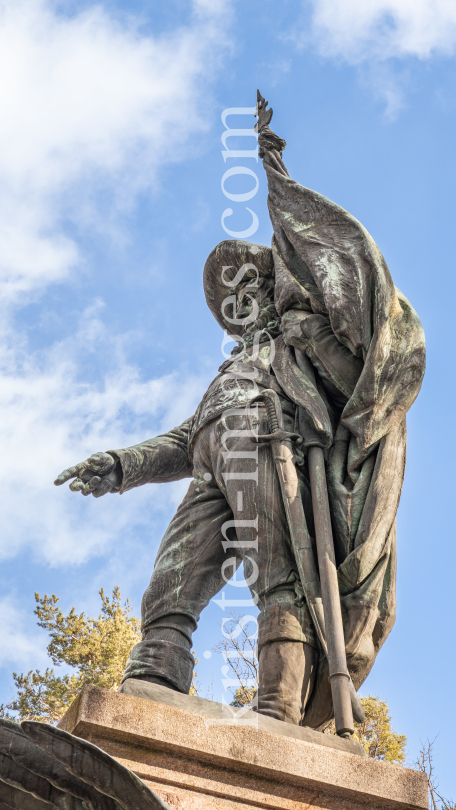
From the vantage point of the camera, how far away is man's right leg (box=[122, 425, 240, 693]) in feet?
12.6

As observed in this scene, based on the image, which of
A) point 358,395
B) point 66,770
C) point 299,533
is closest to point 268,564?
point 299,533

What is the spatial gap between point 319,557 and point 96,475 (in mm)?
1552

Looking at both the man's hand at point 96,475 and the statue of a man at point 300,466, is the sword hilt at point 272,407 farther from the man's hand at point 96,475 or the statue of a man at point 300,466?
the man's hand at point 96,475

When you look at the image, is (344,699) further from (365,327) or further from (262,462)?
(365,327)

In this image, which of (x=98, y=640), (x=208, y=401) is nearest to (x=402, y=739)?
(x=98, y=640)

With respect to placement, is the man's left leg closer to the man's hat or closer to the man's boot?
the man's boot

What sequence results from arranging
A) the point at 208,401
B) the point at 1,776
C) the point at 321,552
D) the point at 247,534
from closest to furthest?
the point at 1,776 → the point at 321,552 → the point at 247,534 → the point at 208,401

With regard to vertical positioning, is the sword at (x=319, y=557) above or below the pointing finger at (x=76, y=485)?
below

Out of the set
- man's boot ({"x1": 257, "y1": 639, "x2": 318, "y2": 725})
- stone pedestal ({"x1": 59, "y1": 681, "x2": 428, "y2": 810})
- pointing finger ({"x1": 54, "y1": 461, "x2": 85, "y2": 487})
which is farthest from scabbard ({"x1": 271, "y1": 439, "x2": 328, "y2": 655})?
pointing finger ({"x1": 54, "y1": 461, "x2": 85, "y2": 487})

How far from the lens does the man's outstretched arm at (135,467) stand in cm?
472

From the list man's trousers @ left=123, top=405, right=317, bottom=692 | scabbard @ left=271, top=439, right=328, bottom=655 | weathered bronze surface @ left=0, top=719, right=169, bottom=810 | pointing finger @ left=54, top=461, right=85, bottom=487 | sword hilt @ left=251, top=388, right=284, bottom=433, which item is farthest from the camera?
pointing finger @ left=54, top=461, right=85, bottom=487

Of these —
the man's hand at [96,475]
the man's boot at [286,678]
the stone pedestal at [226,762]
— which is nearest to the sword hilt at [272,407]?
the man's hand at [96,475]

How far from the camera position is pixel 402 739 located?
1160cm

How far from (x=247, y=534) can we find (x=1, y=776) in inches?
70.4
